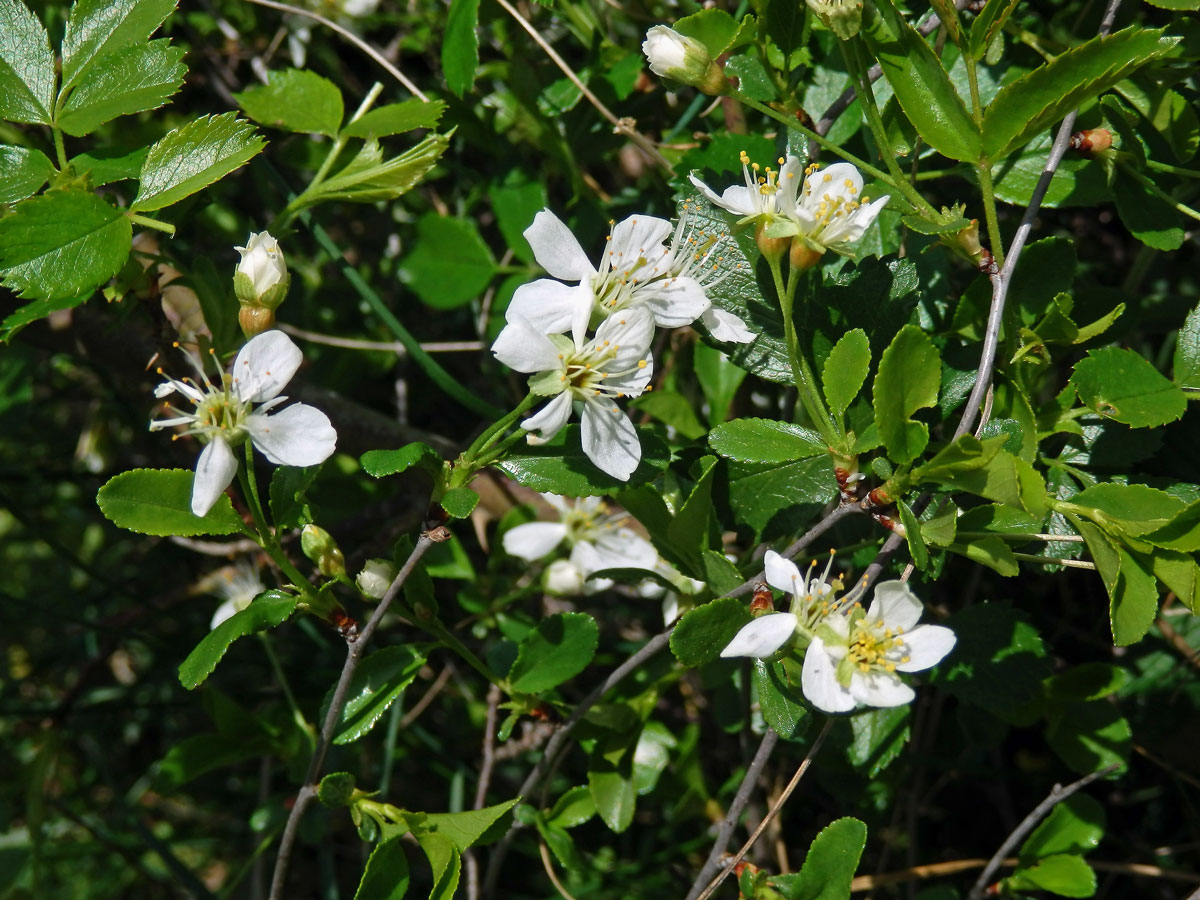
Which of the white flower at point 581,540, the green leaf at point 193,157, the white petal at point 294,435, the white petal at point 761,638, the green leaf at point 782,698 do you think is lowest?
the white flower at point 581,540

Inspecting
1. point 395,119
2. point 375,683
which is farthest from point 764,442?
point 395,119

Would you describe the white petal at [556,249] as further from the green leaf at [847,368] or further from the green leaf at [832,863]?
the green leaf at [832,863]

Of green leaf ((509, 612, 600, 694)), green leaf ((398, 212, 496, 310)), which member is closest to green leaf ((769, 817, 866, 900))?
green leaf ((509, 612, 600, 694))

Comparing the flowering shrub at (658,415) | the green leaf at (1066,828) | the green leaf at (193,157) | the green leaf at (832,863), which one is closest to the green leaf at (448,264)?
the flowering shrub at (658,415)

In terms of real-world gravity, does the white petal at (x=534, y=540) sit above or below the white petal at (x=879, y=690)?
below

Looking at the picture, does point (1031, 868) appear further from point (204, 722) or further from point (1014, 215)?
point (204, 722)

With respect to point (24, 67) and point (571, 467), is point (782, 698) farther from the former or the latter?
point (24, 67)

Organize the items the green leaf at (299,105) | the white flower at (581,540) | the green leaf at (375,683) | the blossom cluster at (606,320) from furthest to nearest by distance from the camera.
Answer: 1. the white flower at (581,540)
2. the green leaf at (299,105)
3. the green leaf at (375,683)
4. the blossom cluster at (606,320)

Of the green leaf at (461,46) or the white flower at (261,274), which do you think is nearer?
the white flower at (261,274)
